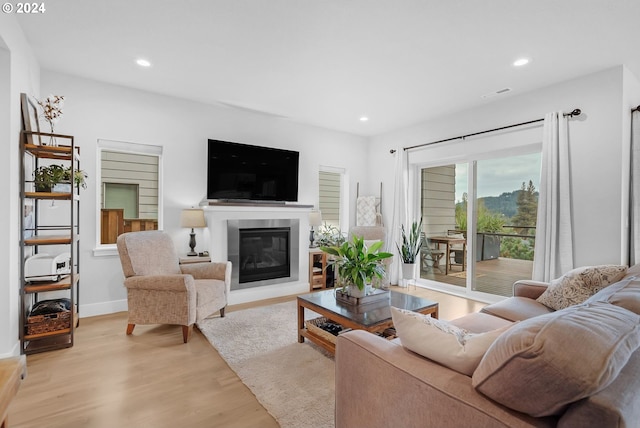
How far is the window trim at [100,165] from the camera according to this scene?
3.56 m

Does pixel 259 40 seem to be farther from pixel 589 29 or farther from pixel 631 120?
pixel 631 120

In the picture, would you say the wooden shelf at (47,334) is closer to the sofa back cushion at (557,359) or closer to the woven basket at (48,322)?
the woven basket at (48,322)

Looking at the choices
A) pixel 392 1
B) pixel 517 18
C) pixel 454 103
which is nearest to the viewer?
pixel 392 1

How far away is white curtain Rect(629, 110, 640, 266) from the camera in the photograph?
308cm

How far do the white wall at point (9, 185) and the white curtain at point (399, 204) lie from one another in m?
4.52

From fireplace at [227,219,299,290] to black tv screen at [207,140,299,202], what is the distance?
0.46 metres

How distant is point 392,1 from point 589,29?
1.63m

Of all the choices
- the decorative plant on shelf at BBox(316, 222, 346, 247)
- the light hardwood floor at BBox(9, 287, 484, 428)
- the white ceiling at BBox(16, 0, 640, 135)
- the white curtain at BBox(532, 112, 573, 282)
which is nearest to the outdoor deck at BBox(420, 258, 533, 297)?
the white curtain at BBox(532, 112, 573, 282)

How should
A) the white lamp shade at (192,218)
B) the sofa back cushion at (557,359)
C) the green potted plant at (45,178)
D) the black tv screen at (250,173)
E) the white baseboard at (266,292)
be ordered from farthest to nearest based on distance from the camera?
the black tv screen at (250,173)
the white baseboard at (266,292)
the white lamp shade at (192,218)
the green potted plant at (45,178)
the sofa back cushion at (557,359)

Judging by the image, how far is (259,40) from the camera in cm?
267

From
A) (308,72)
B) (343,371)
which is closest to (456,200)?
(308,72)

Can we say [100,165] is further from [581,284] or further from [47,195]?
[581,284]

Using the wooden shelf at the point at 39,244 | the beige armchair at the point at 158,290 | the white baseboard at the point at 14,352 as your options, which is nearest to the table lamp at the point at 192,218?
the beige armchair at the point at 158,290

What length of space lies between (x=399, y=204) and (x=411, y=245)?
0.70 metres
